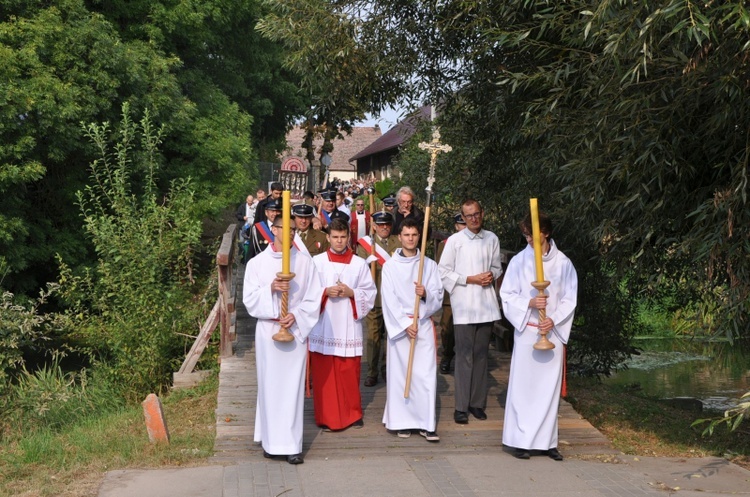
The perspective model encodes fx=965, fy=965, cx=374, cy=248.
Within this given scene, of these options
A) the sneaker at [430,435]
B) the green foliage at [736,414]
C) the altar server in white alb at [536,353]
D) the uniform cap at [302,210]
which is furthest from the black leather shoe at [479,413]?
the uniform cap at [302,210]

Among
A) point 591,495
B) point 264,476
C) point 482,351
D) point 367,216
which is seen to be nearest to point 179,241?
point 367,216

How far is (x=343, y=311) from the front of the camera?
332 inches

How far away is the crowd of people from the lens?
7.51m

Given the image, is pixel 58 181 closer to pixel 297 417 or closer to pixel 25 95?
pixel 25 95

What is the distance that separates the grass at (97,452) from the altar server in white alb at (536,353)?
250 centimetres

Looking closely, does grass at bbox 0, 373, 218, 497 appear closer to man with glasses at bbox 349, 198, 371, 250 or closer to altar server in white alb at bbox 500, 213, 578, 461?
altar server in white alb at bbox 500, 213, 578, 461

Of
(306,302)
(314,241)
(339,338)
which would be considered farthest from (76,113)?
(306,302)

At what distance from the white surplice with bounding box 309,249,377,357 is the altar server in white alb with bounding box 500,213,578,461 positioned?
1.27 meters

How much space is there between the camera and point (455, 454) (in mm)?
7715

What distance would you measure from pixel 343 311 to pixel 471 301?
3.91 feet

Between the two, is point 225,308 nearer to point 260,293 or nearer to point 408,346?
point 408,346

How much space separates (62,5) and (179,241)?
7.48 metres

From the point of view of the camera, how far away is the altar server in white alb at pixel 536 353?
762 centimetres

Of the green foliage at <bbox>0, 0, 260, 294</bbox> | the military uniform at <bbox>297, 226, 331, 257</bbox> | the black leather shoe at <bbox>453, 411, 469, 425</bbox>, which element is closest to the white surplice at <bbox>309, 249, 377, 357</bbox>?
the black leather shoe at <bbox>453, 411, 469, 425</bbox>
